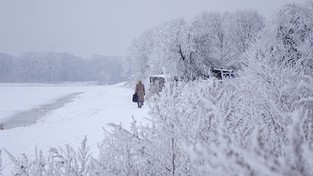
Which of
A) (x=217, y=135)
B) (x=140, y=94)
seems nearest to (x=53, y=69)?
(x=140, y=94)

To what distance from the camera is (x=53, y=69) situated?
13050cm

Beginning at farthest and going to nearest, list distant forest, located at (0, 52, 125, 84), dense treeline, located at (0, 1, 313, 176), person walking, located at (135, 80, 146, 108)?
distant forest, located at (0, 52, 125, 84) < person walking, located at (135, 80, 146, 108) < dense treeline, located at (0, 1, 313, 176)

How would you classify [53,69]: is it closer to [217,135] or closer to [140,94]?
[140,94]

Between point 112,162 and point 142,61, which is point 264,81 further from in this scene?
point 142,61

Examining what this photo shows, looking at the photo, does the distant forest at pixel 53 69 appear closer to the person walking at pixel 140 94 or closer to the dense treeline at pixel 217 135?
the person walking at pixel 140 94

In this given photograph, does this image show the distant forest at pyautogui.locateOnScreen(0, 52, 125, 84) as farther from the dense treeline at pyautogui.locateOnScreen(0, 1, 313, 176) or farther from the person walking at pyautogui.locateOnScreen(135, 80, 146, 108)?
the dense treeline at pyautogui.locateOnScreen(0, 1, 313, 176)

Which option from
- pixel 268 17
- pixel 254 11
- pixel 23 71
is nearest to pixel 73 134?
pixel 268 17

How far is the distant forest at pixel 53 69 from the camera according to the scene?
128000 mm

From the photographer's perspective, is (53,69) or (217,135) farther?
(53,69)

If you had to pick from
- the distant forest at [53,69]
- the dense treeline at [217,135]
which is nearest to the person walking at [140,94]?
the dense treeline at [217,135]

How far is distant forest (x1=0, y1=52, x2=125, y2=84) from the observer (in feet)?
420

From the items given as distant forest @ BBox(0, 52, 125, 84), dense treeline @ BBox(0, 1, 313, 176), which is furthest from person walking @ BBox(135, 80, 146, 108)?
distant forest @ BBox(0, 52, 125, 84)

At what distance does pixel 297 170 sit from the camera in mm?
1204

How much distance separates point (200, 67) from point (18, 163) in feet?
93.3
